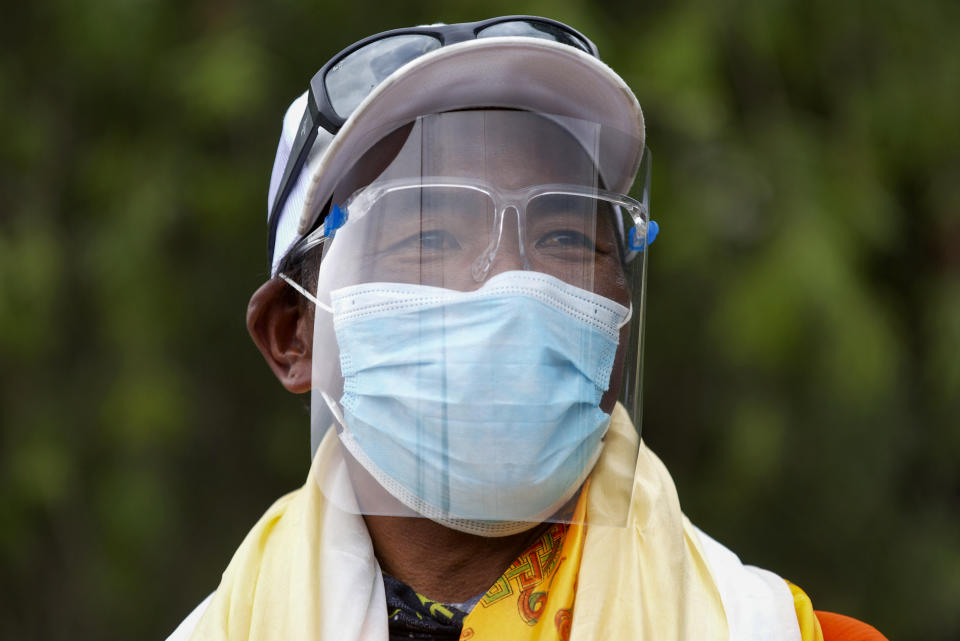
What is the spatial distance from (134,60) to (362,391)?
3.05 meters

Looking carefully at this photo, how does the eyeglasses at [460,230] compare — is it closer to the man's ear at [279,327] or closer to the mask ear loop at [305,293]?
the mask ear loop at [305,293]

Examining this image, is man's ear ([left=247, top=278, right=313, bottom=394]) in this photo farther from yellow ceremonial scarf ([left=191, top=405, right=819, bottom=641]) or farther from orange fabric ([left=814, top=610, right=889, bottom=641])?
orange fabric ([left=814, top=610, right=889, bottom=641])

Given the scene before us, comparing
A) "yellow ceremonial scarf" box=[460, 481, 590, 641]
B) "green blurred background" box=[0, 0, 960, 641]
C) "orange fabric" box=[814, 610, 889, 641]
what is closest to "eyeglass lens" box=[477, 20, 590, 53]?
"yellow ceremonial scarf" box=[460, 481, 590, 641]

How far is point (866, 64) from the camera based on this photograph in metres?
4.17

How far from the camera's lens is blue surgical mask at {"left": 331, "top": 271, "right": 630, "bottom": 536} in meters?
1.46

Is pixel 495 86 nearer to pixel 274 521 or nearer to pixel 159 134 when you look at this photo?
pixel 274 521

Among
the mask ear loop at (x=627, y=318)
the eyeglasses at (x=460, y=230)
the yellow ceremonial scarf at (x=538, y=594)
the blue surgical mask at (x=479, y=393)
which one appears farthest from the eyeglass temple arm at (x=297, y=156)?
the yellow ceremonial scarf at (x=538, y=594)

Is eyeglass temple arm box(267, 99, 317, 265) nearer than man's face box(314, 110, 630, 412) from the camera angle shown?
No

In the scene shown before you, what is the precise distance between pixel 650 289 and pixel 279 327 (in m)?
2.78

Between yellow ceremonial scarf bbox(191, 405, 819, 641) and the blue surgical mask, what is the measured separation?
0.11m

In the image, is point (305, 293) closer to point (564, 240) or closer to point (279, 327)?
point (279, 327)

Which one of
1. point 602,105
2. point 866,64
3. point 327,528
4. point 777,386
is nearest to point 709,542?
point 327,528

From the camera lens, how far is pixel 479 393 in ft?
4.76

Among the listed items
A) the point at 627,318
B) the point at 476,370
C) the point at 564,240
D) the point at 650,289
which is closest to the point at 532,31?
the point at 564,240
